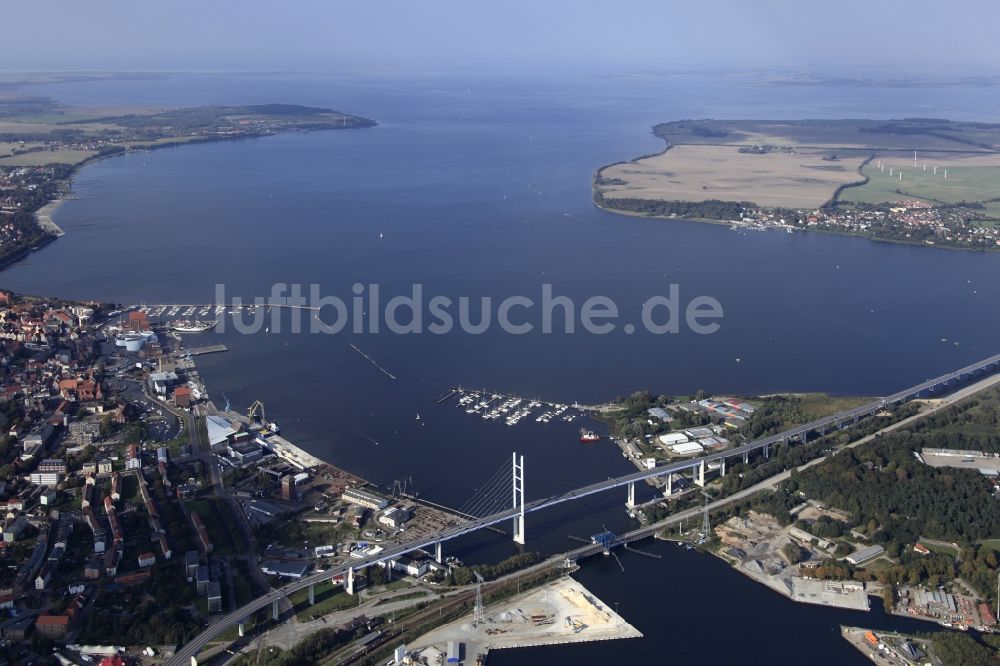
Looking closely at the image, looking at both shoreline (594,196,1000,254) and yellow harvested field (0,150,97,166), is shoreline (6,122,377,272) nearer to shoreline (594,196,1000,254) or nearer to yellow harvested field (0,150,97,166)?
yellow harvested field (0,150,97,166)

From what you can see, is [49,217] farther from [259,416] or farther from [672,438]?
[672,438]

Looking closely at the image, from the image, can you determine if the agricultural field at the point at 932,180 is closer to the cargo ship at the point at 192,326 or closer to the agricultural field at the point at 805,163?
the agricultural field at the point at 805,163

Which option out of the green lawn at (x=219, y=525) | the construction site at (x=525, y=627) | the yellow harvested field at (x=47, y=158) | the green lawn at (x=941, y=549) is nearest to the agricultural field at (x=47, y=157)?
the yellow harvested field at (x=47, y=158)

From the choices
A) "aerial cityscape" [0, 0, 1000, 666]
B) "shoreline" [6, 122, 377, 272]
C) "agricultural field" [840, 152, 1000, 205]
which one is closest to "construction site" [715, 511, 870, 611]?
"aerial cityscape" [0, 0, 1000, 666]

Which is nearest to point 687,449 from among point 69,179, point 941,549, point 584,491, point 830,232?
point 584,491

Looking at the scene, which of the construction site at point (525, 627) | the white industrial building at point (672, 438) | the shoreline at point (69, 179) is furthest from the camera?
the shoreline at point (69, 179)

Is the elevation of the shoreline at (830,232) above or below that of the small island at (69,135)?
below
